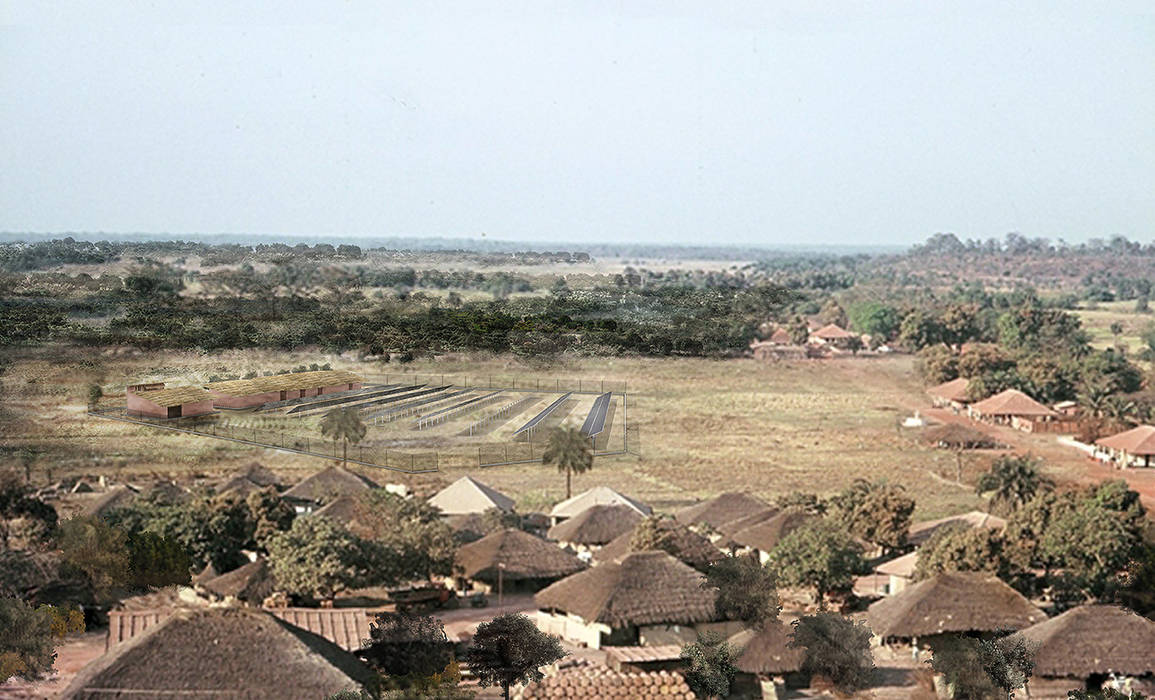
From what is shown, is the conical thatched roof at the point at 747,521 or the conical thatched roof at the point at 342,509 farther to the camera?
the conical thatched roof at the point at 747,521

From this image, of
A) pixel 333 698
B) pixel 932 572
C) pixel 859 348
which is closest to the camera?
pixel 333 698

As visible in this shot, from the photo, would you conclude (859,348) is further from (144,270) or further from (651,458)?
(144,270)

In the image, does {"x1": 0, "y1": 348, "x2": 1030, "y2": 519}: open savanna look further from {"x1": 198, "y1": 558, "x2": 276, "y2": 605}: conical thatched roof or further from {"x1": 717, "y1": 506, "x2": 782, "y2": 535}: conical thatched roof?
{"x1": 198, "y1": 558, "x2": 276, "y2": 605}: conical thatched roof

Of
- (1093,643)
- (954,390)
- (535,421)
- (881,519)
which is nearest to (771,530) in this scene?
(881,519)

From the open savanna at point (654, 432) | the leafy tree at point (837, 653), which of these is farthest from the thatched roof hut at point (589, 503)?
the leafy tree at point (837, 653)

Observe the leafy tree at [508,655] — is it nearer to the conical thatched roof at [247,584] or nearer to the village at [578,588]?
the village at [578,588]

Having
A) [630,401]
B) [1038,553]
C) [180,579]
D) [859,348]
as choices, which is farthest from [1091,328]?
[180,579]
